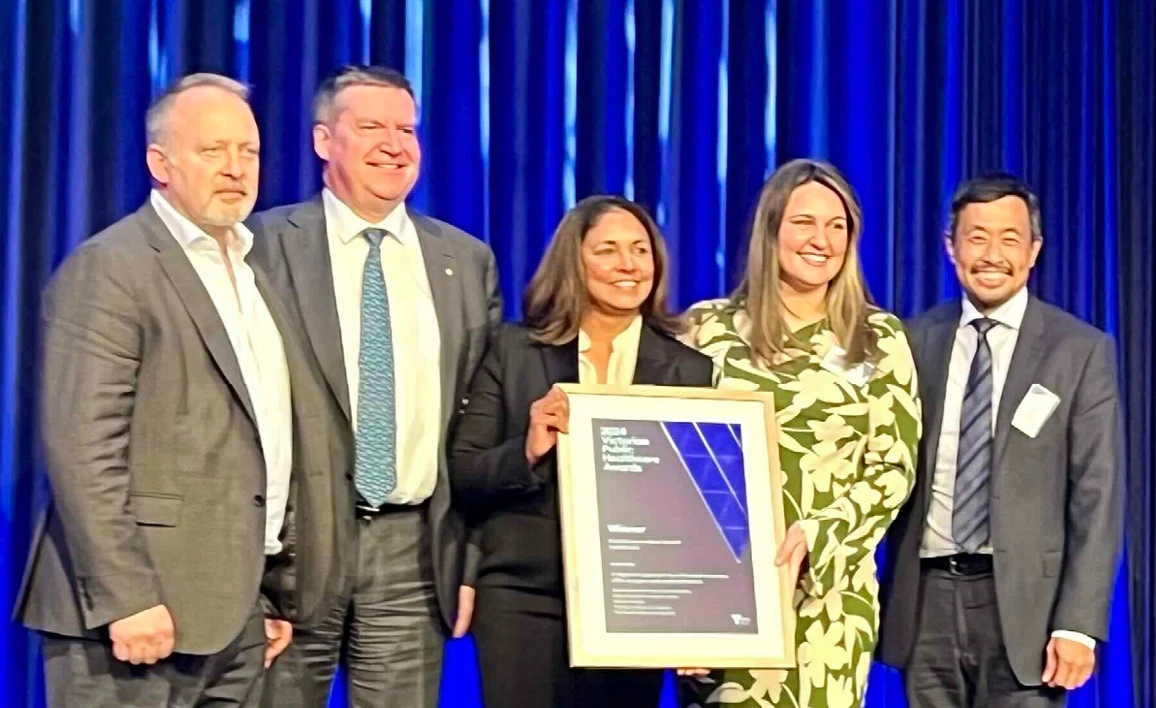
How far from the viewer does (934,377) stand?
11.2 ft

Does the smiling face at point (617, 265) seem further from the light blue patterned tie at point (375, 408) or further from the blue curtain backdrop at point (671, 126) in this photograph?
the blue curtain backdrop at point (671, 126)

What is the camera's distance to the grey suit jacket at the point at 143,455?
2.54 meters

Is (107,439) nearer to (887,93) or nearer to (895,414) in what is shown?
(895,414)

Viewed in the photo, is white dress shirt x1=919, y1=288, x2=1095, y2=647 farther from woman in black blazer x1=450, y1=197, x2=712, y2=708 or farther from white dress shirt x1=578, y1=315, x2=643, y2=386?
white dress shirt x1=578, y1=315, x2=643, y2=386

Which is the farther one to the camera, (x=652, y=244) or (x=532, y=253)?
(x=532, y=253)

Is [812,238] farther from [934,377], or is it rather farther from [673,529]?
[673,529]

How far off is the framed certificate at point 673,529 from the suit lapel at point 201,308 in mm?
608

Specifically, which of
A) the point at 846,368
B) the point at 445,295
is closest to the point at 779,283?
the point at 846,368

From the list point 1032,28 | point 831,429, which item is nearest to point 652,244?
point 831,429

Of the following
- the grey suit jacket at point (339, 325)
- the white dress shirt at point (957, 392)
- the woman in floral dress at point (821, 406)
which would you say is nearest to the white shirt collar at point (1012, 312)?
the white dress shirt at point (957, 392)

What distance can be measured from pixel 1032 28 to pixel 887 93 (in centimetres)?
56

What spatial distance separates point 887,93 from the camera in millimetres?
A: 4492

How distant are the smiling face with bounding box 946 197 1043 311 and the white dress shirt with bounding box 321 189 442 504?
1.18m

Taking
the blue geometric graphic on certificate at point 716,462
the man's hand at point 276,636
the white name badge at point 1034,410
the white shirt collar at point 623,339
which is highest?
the white shirt collar at point 623,339
